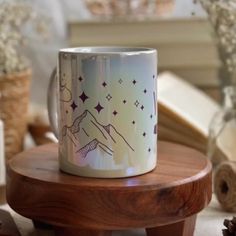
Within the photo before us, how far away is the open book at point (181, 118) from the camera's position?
0.81 meters

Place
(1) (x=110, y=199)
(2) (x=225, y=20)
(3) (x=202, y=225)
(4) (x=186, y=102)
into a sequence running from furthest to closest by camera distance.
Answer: (4) (x=186, y=102)
(2) (x=225, y=20)
(3) (x=202, y=225)
(1) (x=110, y=199)

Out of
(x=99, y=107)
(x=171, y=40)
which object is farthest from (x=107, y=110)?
(x=171, y=40)

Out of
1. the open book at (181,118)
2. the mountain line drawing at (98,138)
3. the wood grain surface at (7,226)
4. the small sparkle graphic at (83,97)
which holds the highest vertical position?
the small sparkle graphic at (83,97)

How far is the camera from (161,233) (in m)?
0.56

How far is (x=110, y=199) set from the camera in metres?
0.49

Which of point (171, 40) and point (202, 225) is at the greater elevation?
point (171, 40)

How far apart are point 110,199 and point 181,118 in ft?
1.10

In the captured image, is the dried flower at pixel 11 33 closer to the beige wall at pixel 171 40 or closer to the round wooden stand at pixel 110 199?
the beige wall at pixel 171 40

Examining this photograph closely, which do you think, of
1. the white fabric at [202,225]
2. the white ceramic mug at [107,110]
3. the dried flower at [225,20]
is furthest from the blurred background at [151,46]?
the white ceramic mug at [107,110]

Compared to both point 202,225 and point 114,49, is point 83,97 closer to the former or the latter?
point 114,49

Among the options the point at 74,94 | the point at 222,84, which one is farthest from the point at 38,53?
the point at 74,94

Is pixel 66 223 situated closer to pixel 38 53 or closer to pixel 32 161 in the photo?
pixel 32 161

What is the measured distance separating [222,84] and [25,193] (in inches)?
23.0

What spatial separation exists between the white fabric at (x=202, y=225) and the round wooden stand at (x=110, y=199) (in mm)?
46
